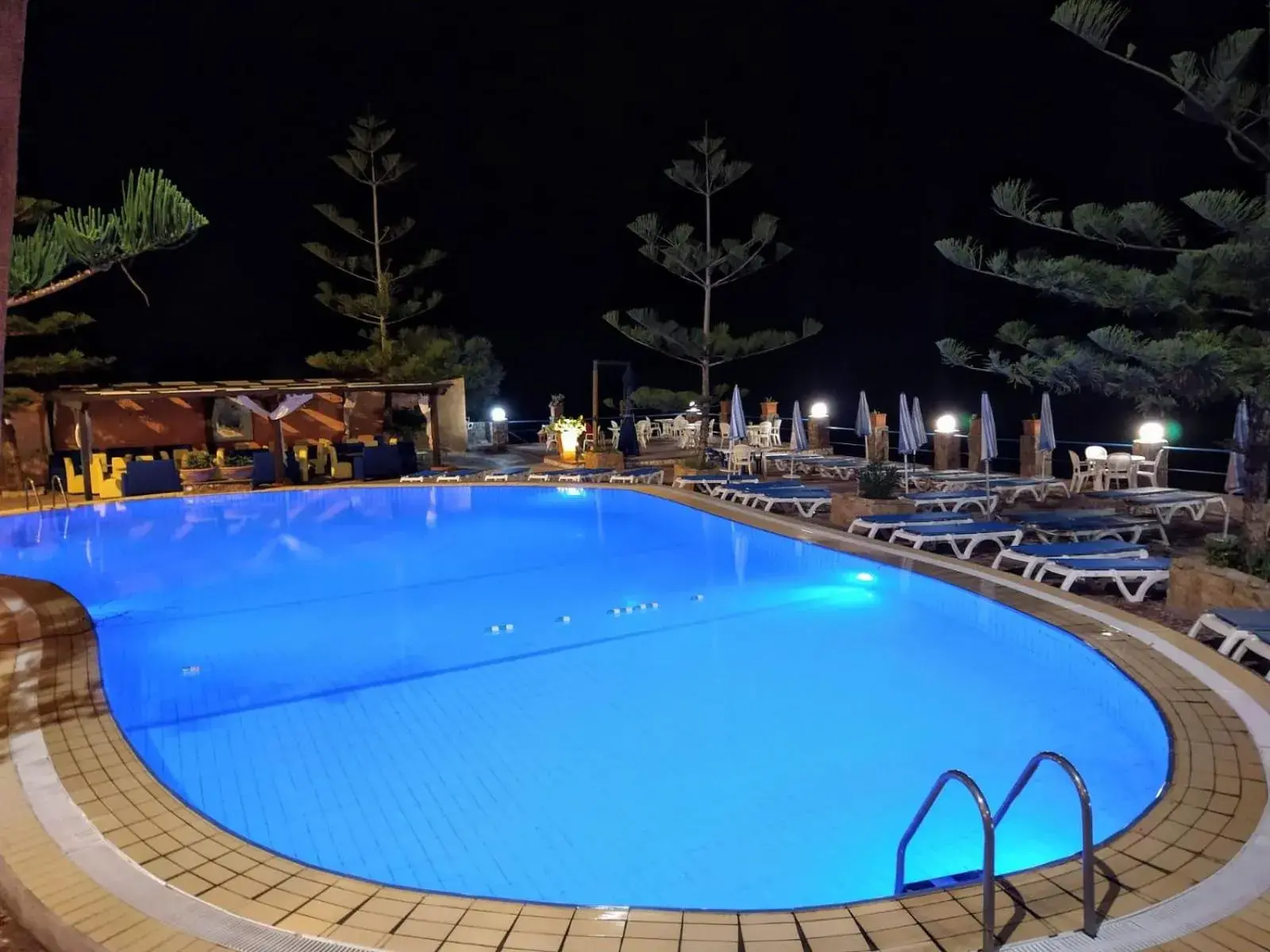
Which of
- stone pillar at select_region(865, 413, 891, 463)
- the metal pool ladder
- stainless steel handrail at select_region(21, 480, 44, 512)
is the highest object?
stone pillar at select_region(865, 413, 891, 463)

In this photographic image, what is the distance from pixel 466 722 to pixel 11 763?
1906mm

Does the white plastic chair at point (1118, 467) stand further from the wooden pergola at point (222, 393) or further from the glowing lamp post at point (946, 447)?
the wooden pergola at point (222, 393)

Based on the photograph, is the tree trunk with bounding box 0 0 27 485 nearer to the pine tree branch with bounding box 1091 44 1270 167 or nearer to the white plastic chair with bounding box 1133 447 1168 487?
the pine tree branch with bounding box 1091 44 1270 167

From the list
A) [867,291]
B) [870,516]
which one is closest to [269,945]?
[870,516]

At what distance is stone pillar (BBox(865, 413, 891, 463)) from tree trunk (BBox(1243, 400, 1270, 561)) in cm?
759

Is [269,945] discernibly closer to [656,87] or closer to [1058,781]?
[1058,781]

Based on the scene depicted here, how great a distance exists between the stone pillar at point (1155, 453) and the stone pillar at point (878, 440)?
3.82m

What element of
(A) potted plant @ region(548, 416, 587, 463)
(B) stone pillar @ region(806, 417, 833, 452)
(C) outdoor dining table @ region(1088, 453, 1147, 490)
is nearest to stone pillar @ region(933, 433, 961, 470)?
(C) outdoor dining table @ region(1088, 453, 1147, 490)

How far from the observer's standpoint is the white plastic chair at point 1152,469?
375 inches

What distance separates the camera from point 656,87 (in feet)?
72.5

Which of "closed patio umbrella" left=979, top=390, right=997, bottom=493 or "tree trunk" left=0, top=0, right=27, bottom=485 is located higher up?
"tree trunk" left=0, top=0, right=27, bottom=485

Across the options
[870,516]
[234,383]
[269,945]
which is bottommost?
[269,945]

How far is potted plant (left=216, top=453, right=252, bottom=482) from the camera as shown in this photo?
1397cm

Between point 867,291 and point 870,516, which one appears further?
point 867,291
